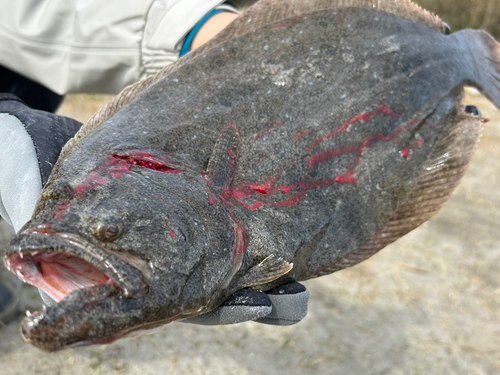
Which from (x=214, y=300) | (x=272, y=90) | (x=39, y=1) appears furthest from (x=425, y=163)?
(x=39, y=1)

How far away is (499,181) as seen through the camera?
6.82m

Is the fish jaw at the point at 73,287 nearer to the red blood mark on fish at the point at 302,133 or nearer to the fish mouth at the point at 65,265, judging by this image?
the fish mouth at the point at 65,265

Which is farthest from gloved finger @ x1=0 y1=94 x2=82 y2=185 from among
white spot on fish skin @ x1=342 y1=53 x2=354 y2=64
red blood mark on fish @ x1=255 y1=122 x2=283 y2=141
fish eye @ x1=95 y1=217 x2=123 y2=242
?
white spot on fish skin @ x1=342 y1=53 x2=354 y2=64

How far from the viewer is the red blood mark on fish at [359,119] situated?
206 cm

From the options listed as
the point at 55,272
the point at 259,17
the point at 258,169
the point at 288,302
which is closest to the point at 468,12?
the point at 259,17

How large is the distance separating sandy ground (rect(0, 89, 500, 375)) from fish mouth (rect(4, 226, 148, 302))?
2.53 meters

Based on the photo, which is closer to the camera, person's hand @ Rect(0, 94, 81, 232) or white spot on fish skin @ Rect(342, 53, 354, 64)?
person's hand @ Rect(0, 94, 81, 232)

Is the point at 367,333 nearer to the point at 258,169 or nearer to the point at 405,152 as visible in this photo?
the point at 405,152

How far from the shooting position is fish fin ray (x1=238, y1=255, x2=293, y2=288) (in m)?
1.81

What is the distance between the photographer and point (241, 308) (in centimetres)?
177

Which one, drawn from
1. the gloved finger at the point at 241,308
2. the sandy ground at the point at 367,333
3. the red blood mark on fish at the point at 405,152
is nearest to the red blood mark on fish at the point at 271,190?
the gloved finger at the point at 241,308

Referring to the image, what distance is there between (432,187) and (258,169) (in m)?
1.01

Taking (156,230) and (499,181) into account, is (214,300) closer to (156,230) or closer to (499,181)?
(156,230)

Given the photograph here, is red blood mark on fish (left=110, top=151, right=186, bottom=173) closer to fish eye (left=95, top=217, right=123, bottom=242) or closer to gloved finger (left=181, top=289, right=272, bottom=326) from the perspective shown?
fish eye (left=95, top=217, right=123, bottom=242)
